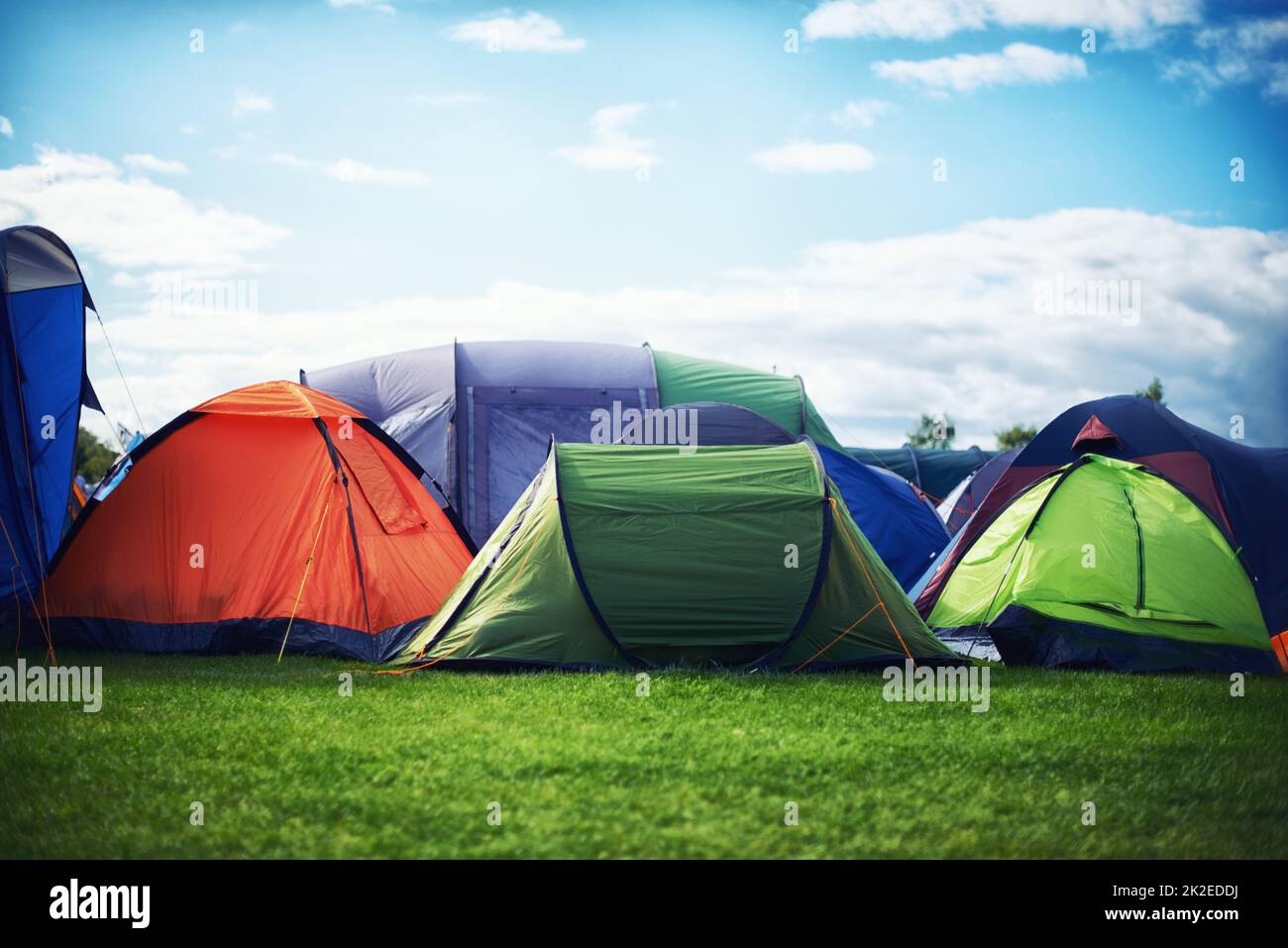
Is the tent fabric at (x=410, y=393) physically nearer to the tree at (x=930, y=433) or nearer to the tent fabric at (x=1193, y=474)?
the tent fabric at (x=1193, y=474)

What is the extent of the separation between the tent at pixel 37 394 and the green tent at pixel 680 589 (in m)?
3.58

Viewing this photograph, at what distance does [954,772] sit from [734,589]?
268 centimetres

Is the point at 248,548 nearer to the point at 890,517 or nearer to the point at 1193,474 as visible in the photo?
the point at 890,517

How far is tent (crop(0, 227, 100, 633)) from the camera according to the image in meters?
8.73

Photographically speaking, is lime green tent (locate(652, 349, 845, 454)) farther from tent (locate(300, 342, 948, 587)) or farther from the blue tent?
the blue tent

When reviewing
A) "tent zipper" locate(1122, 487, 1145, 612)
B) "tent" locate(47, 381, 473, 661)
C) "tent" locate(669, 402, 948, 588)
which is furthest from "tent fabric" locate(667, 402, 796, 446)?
"tent zipper" locate(1122, 487, 1145, 612)

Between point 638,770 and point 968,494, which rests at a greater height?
point 968,494

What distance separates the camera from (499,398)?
13.8 meters

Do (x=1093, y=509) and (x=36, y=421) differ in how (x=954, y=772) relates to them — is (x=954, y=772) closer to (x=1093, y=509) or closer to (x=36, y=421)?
(x=1093, y=509)

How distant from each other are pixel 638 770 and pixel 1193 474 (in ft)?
21.7

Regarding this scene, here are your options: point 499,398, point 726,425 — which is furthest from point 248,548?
point 499,398

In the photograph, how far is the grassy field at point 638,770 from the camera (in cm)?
414
